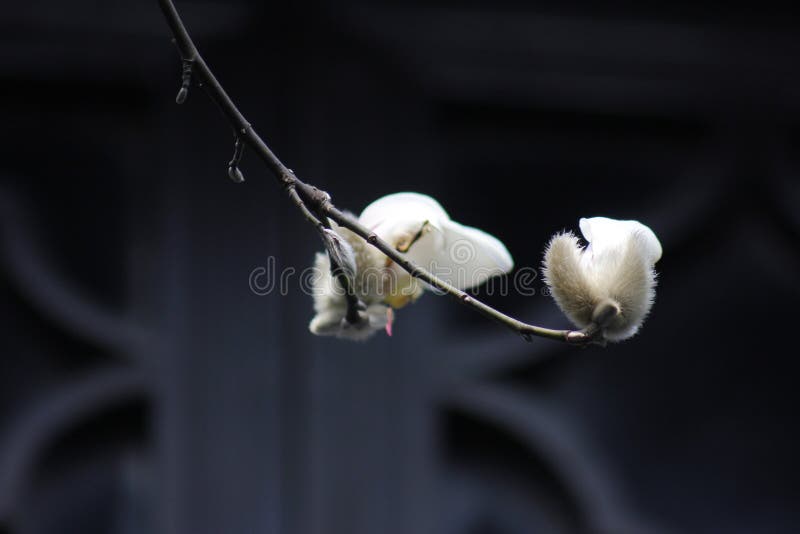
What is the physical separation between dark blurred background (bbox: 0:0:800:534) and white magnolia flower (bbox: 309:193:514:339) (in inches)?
20.2

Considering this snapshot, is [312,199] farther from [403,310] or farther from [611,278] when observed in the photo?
[403,310]

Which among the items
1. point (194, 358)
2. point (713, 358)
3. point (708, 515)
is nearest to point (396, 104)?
point (194, 358)

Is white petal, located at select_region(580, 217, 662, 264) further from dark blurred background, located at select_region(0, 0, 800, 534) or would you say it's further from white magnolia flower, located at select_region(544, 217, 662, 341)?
dark blurred background, located at select_region(0, 0, 800, 534)

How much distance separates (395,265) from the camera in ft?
1.57

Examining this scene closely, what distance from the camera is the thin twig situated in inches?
15.8

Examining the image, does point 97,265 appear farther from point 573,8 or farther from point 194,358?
point 573,8

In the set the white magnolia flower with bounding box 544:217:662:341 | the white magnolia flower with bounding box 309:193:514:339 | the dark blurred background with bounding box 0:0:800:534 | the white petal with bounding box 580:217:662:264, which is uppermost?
the dark blurred background with bounding box 0:0:800:534

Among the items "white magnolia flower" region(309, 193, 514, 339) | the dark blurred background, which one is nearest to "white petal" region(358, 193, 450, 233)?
"white magnolia flower" region(309, 193, 514, 339)

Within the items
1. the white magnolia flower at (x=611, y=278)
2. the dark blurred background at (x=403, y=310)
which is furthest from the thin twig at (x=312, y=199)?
the dark blurred background at (x=403, y=310)

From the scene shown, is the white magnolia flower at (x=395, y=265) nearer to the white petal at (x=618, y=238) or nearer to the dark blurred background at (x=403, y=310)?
the white petal at (x=618, y=238)

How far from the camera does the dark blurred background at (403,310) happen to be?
3.27 ft

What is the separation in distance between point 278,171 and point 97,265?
69 centimetres

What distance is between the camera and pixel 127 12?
1063 millimetres

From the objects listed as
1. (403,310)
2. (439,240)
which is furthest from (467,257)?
(403,310)
